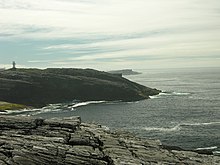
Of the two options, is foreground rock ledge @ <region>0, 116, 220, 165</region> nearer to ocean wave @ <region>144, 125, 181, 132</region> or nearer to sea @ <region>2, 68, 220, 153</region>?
sea @ <region>2, 68, 220, 153</region>

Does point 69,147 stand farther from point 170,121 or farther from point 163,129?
point 170,121

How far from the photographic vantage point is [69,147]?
150 feet

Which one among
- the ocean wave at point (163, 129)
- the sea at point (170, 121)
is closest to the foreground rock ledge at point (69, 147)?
the sea at point (170, 121)

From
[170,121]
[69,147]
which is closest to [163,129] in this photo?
[170,121]

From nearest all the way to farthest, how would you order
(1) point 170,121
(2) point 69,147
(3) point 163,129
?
(2) point 69,147 → (3) point 163,129 → (1) point 170,121

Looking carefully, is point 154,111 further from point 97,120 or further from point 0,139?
point 0,139

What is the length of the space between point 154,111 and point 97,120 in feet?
99.5

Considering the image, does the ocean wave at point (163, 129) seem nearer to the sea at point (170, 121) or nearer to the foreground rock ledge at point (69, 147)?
the sea at point (170, 121)

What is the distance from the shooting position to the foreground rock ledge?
136 ft

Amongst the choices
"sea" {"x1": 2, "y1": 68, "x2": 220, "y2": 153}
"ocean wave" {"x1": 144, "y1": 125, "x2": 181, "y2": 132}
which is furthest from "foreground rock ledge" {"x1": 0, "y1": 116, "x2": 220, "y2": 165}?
"ocean wave" {"x1": 144, "y1": 125, "x2": 181, "y2": 132}

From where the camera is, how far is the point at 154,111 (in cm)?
15125

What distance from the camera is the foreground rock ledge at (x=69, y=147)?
4156 cm

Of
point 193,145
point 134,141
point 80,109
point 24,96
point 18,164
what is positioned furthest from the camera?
point 24,96

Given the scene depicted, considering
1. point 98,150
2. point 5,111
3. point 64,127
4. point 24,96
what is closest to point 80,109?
point 5,111
